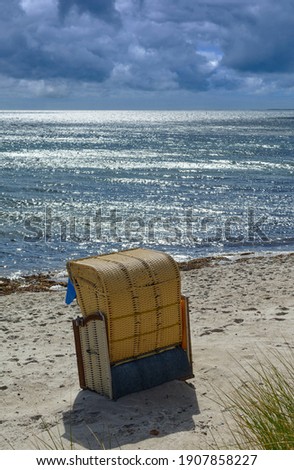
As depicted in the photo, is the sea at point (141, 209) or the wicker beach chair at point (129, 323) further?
the sea at point (141, 209)

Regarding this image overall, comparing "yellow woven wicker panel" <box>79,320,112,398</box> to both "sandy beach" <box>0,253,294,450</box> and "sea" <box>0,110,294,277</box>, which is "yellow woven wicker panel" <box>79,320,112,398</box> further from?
"sea" <box>0,110,294,277</box>

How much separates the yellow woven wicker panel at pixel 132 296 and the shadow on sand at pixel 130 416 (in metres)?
0.54

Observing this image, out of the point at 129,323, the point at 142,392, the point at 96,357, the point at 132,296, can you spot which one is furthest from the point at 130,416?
the point at 132,296

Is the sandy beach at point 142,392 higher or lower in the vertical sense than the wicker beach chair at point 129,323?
lower

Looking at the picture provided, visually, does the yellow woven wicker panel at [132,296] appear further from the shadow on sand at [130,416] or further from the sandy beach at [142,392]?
the sandy beach at [142,392]

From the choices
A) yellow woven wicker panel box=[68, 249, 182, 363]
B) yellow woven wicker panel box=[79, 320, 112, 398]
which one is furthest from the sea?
yellow woven wicker panel box=[68, 249, 182, 363]

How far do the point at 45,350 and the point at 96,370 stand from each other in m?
2.27

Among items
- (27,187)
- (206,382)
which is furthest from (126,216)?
(206,382)

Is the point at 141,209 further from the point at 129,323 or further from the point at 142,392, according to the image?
the point at 129,323

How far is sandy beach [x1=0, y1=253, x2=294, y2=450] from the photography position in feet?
23.1

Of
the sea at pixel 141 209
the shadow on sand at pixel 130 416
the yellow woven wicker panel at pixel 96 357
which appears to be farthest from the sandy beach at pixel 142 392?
the sea at pixel 141 209

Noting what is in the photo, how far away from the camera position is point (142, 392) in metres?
8.04

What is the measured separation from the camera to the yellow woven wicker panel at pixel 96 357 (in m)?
7.71

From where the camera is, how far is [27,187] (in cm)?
3828
